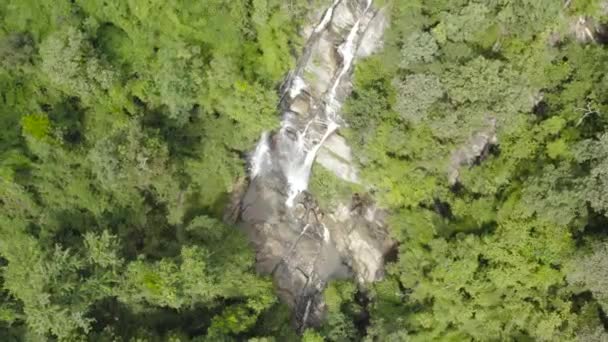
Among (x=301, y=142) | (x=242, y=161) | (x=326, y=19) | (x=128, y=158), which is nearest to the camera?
(x=128, y=158)

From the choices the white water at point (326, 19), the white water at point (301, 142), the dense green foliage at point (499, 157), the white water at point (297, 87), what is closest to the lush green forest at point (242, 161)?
the dense green foliage at point (499, 157)

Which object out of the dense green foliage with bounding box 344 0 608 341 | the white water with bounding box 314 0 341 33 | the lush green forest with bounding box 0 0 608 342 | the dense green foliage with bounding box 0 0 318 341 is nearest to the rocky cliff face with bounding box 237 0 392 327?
the white water with bounding box 314 0 341 33

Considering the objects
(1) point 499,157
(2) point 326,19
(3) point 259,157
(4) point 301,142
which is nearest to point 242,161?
(3) point 259,157

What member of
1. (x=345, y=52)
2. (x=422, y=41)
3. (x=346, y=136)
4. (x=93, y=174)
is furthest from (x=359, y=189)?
(x=93, y=174)

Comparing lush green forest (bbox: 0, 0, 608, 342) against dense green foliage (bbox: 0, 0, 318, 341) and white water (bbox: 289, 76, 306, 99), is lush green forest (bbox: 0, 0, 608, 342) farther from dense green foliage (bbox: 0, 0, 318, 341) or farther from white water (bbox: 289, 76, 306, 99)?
white water (bbox: 289, 76, 306, 99)

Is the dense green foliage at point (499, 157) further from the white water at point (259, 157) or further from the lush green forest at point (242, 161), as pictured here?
the white water at point (259, 157)

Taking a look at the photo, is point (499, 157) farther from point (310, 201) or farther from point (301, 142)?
point (310, 201)

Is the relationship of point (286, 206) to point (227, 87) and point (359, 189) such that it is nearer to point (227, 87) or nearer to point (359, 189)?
point (359, 189)
